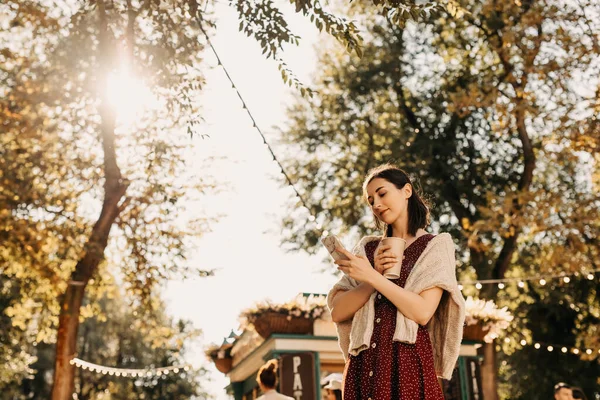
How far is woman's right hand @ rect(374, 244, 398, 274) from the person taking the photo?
2.60m

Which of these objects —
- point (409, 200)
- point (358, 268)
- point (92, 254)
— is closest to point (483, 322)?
point (92, 254)

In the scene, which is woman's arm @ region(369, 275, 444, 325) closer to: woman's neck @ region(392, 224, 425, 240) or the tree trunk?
woman's neck @ region(392, 224, 425, 240)

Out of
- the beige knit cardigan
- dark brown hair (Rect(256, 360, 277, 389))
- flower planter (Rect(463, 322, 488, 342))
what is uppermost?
flower planter (Rect(463, 322, 488, 342))

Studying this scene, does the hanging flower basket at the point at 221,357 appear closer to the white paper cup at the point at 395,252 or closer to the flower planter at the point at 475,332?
the flower planter at the point at 475,332

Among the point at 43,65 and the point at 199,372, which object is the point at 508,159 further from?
the point at 199,372

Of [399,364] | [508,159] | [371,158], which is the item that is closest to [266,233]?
[371,158]

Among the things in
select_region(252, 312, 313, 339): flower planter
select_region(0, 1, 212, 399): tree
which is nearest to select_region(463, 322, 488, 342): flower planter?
select_region(252, 312, 313, 339): flower planter

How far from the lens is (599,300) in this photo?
64.1ft

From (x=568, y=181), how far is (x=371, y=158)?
16.0ft

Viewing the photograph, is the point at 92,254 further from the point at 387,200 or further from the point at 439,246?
the point at 439,246

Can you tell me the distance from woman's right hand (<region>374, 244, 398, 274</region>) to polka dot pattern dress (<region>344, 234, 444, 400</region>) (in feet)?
0.32

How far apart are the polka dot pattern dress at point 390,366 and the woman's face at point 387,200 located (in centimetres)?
18

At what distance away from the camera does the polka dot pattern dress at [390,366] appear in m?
2.46

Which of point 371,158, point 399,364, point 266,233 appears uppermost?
point 371,158
